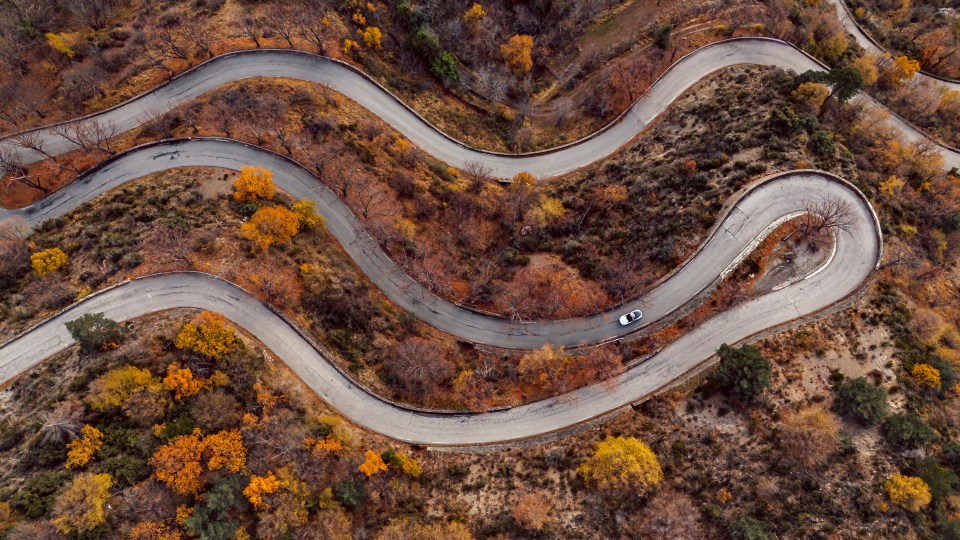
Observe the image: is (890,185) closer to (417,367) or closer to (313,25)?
(417,367)

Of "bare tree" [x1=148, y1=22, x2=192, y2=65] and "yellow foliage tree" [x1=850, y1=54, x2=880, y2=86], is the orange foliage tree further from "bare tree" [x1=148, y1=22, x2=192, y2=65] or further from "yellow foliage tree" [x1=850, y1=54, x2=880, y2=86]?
"yellow foliage tree" [x1=850, y1=54, x2=880, y2=86]

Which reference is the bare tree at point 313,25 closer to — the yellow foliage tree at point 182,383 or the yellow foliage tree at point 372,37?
the yellow foliage tree at point 372,37

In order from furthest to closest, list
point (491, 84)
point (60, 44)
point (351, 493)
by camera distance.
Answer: point (491, 84) → point (60, 44) → point (351, 493)

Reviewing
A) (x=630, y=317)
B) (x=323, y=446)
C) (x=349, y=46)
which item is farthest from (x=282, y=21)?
(x=630, y=317)

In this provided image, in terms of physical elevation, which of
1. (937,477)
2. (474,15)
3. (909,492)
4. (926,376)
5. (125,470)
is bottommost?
(909,492)

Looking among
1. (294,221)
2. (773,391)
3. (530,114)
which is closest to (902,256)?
(773,391)

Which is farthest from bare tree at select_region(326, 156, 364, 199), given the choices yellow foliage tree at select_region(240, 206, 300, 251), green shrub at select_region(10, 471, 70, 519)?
green shrub at select_region(10, 471, 70, 519)
